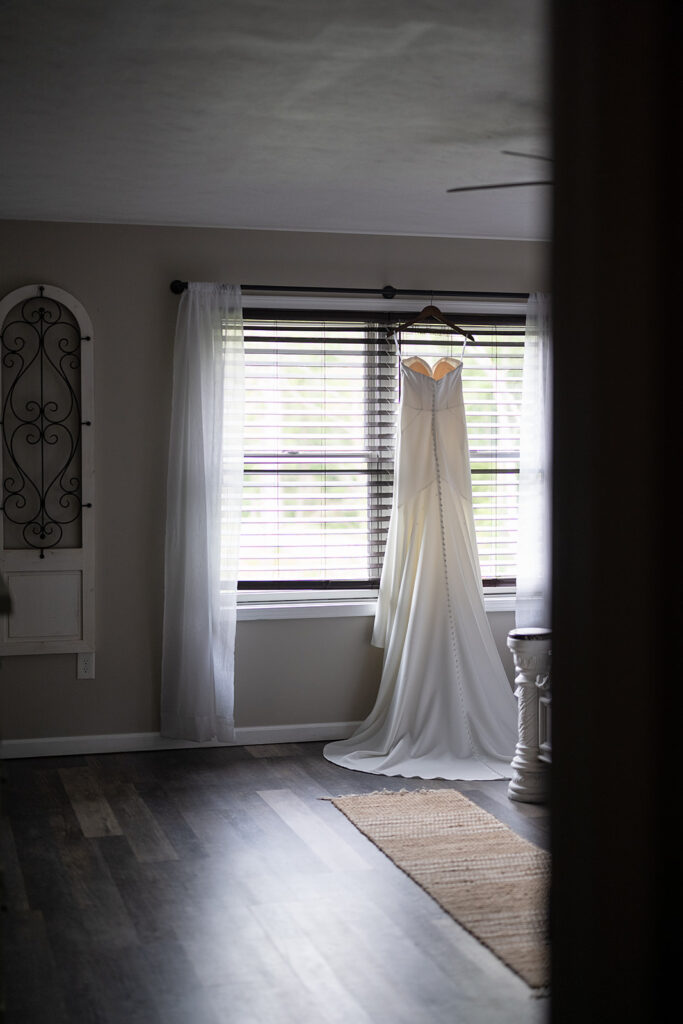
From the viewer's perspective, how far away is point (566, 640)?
0.51 metres

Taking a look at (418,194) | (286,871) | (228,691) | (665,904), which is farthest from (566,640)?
(228,691)

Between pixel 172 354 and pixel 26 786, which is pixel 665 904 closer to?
pixel 26 786

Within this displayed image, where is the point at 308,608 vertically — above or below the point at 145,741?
above

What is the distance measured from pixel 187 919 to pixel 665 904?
9.39ft

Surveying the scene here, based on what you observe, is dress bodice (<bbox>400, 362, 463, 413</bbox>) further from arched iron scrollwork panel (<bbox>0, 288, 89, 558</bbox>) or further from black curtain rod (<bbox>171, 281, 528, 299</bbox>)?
arched iron scrollwork panel (<bbox>0, 288, 89, 558</bbox>)

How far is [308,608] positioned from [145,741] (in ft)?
3.35

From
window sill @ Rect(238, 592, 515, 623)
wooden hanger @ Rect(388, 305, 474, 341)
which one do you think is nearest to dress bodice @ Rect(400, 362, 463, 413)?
wooden hanger @ Rect(388, 305, 474, 341)

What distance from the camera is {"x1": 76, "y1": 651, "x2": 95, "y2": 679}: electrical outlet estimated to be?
5094 mm

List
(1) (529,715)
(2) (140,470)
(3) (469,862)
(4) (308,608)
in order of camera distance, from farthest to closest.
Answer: (4) (308,608) → (2) (140,470) → (1) (529,715) → (3) (469,862)

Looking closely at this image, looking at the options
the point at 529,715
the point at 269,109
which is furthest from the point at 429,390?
the point at 269,109

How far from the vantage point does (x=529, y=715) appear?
4.46 m

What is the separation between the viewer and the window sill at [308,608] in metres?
5.34

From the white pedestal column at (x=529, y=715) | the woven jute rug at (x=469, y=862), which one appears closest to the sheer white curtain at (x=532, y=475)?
the white pedestal column at (x=529, y=715)

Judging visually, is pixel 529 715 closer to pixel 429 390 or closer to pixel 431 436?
pixel 431 436
